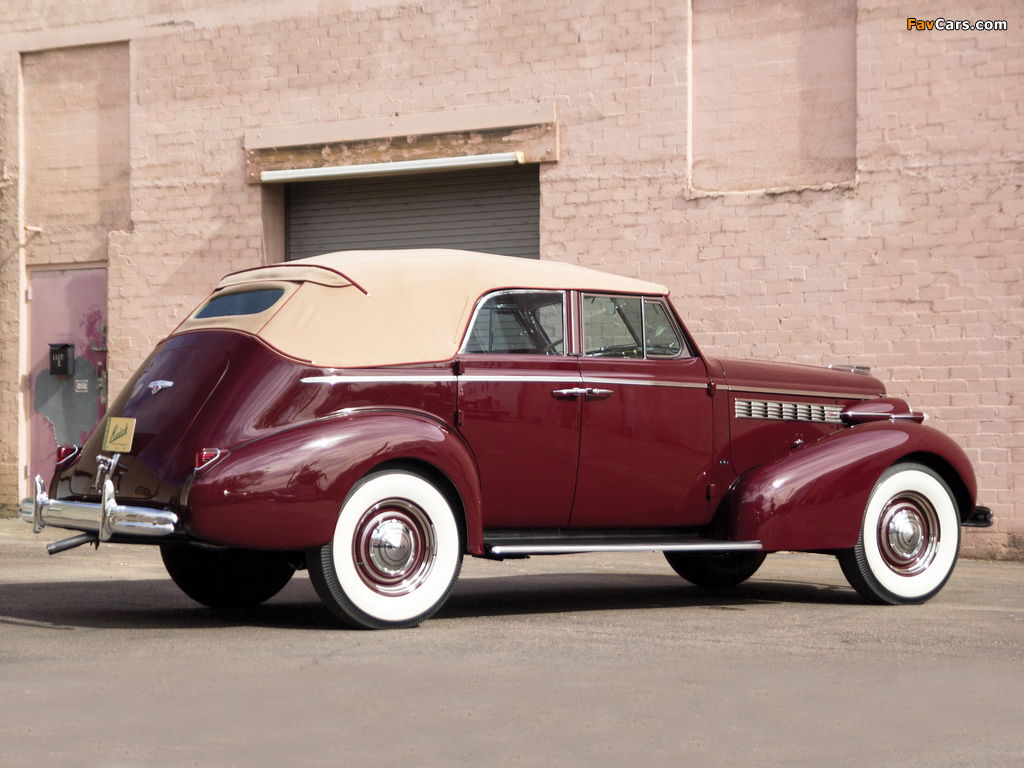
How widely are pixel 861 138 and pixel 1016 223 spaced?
1.59 metres

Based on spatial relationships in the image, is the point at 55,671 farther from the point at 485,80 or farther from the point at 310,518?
the point at 485,80

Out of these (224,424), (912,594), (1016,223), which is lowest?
(912,594)

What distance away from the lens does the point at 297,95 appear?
46.5ft

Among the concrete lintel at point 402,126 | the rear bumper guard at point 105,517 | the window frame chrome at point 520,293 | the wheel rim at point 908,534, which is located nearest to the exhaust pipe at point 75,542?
the rear bumper guard at point 105,517

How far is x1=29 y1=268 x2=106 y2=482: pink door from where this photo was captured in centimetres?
1520

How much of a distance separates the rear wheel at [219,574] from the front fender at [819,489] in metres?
2.53

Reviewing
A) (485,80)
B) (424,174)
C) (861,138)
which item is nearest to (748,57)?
(861,138)

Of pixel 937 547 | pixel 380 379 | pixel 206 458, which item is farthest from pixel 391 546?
pixel 937 547

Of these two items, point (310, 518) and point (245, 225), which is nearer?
point (310, 518)

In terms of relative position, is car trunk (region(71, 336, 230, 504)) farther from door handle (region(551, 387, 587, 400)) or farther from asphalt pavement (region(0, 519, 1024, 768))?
door handle (region(551, 387, 587, 400))

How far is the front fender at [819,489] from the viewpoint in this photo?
Answer: 277 inches

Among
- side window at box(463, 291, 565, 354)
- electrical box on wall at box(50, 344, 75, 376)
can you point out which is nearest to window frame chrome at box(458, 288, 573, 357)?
side window at box(463, 291, 565, 354)

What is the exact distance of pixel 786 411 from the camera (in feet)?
24.8

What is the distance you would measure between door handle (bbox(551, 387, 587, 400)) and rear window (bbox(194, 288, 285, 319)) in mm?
1484
